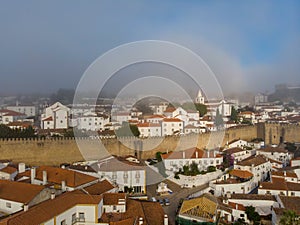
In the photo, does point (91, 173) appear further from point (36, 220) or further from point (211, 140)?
point (211, 140)

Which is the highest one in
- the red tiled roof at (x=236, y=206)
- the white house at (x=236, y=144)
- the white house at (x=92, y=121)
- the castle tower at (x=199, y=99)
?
the castle tower at (x=199, y=99)

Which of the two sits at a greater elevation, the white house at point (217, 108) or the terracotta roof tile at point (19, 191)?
the white house at point (217, 108)

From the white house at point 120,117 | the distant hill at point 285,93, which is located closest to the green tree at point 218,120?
the white house at point 120,117

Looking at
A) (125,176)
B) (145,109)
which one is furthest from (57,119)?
(125,176)

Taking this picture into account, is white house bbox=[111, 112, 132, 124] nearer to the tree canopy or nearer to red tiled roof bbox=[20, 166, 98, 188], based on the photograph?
the tree canopy

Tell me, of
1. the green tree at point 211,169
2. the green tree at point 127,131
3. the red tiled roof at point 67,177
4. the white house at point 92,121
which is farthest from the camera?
the white house at point 92,121

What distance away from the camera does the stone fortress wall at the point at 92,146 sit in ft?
47.8

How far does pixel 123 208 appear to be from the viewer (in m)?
7.54

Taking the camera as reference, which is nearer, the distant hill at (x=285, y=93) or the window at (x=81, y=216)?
the window at (x=81, y=216)

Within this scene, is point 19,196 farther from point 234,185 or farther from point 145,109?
point 145,109

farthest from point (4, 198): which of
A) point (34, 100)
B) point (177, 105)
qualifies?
point (34, 100)

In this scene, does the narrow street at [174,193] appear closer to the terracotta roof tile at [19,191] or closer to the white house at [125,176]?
the white house at [125,176]

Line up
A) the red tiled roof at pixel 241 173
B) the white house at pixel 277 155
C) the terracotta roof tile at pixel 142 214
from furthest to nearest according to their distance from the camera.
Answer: the white house at pixel 277 155, the red tiled roof at pixel 241 173, the terracotta roof tile at pixel 142 214

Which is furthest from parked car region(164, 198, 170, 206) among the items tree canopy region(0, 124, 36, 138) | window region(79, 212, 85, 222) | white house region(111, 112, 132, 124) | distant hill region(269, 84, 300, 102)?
distant hill region(269, 84, 300, 102)
